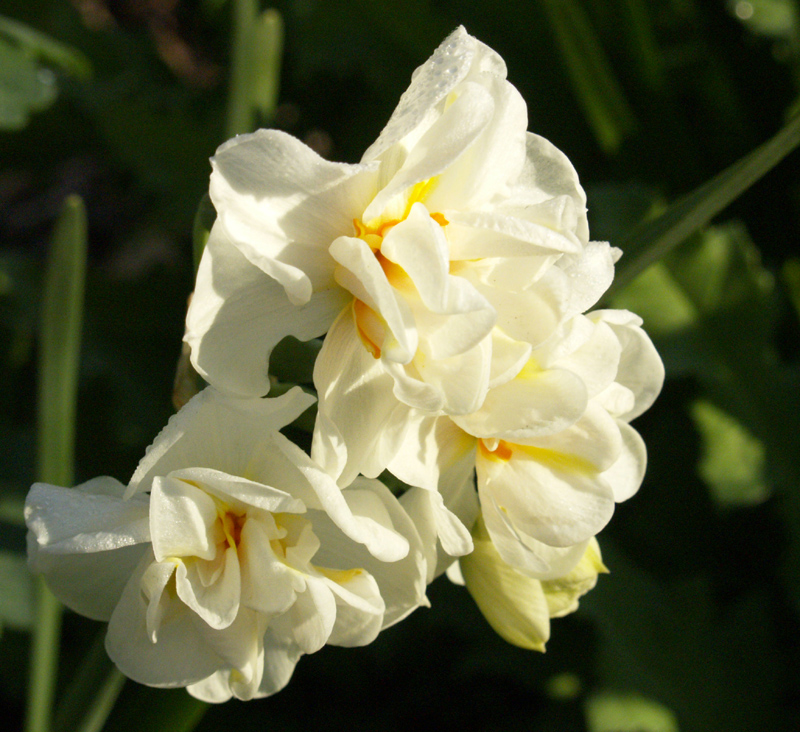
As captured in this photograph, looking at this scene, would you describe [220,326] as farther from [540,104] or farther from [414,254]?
[540,104]

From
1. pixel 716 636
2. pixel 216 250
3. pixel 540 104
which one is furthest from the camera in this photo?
pixel 540 104

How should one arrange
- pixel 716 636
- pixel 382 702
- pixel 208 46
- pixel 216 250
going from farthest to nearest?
1. pixel 208 46
2. pixel 382 702
3. pixel 716 636
4. pixel 216 250

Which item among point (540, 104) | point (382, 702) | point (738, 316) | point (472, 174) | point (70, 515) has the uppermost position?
point (472, 174)

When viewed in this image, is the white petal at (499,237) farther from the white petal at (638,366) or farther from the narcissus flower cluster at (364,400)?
the white petal at (638,366)

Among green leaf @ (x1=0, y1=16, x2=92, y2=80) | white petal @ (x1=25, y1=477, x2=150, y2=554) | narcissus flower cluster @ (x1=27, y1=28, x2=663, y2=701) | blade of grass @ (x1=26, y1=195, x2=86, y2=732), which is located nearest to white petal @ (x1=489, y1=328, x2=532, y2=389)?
narcissus flower cluster @ (x1=27, y1=28, x2=663, y2=701)

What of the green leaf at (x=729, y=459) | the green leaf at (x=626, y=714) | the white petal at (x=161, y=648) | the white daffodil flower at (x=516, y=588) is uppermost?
the white petal at (x=161, y=648)

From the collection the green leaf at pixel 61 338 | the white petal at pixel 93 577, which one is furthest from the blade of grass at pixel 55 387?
the white petal at pixel 93 577

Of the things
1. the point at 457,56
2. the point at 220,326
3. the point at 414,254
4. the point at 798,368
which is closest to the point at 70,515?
the point at 220,326
